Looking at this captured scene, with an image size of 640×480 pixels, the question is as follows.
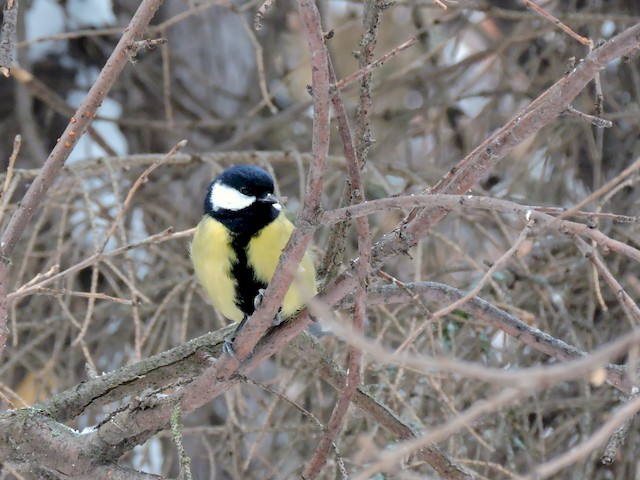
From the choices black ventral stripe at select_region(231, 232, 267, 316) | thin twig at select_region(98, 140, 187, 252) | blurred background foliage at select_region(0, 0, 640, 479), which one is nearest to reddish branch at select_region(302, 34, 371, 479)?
blurred background foliage at select_region(0, 0, 640, 479)

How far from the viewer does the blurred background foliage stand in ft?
8.30

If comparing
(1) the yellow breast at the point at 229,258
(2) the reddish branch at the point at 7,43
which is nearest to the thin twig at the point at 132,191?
(2) the reddish branch at the point at 7,43

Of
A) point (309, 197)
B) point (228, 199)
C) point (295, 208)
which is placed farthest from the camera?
point (295, 208)

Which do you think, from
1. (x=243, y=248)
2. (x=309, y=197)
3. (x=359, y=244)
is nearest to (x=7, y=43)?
(x=309, y=197)

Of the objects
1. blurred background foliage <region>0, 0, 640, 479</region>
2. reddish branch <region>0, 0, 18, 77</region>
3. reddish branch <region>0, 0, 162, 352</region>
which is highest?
reddish branch <region>0, 0, 18, 77</region>

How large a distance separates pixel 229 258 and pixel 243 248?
0.05 metres

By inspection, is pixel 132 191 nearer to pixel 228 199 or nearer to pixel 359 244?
pixel 359 244

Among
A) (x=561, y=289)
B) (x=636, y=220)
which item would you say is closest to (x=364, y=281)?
(x=636, y=220)

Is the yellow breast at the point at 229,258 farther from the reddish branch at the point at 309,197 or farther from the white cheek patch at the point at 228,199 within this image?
the reddish branch at the point at 309,197

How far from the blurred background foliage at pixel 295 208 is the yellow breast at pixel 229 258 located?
14 centimetres

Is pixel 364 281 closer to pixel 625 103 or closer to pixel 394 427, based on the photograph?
pixel 394 427

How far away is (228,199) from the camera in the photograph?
7.90 ft

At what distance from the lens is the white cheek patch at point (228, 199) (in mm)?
2348

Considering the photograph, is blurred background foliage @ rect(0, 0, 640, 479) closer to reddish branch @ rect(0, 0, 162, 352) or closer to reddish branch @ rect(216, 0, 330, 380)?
reddish branch @ rect(0, 0, 162, 352)
